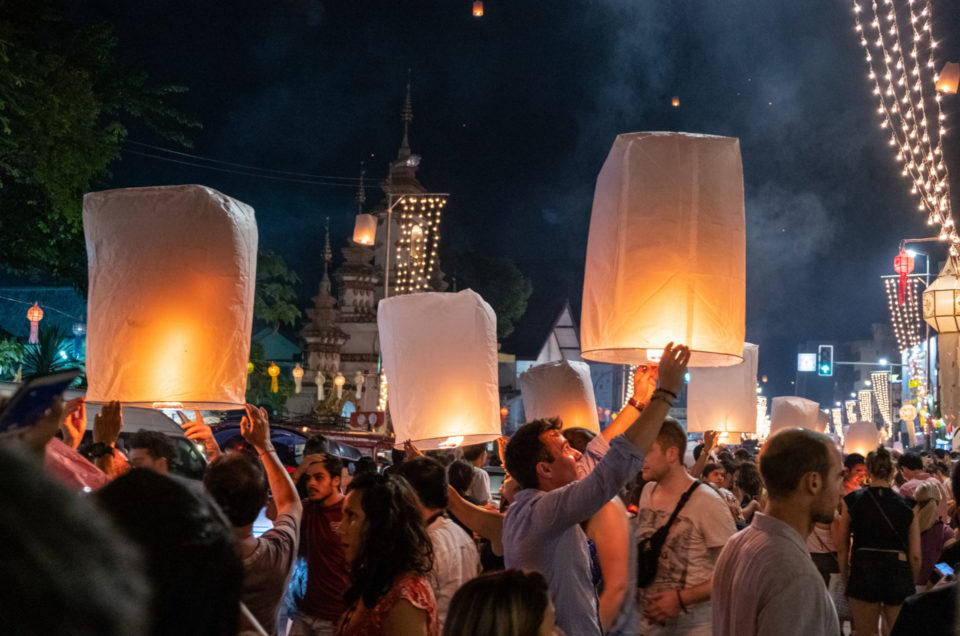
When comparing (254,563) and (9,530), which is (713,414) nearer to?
(254,563)

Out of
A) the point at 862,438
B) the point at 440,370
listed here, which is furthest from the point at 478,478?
the point at 862,438

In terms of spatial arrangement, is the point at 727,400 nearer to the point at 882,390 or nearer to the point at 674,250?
the point at 674,250

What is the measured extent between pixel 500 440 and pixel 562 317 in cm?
6065

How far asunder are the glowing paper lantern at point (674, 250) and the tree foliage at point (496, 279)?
51.4 m

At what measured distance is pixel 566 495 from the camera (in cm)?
376

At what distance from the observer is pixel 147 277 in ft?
16.8

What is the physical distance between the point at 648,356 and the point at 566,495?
1.27 m

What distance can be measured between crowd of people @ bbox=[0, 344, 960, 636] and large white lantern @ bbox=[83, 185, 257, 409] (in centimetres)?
26

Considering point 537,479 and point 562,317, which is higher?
point 562,317

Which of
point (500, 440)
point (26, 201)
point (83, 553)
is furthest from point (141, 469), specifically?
point (26, 201)

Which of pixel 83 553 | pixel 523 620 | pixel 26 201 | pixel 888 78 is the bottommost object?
pixel 523 620


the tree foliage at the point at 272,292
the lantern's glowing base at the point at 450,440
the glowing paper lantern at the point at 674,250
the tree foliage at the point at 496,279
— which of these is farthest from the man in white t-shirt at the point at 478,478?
the tree foliage at the point at 496,279

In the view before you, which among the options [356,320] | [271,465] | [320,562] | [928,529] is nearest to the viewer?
[271,465]

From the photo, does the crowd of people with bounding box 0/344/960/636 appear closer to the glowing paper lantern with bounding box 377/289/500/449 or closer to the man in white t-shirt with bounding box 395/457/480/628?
the man in white t-shirt with bounding box 395/457/480/628
